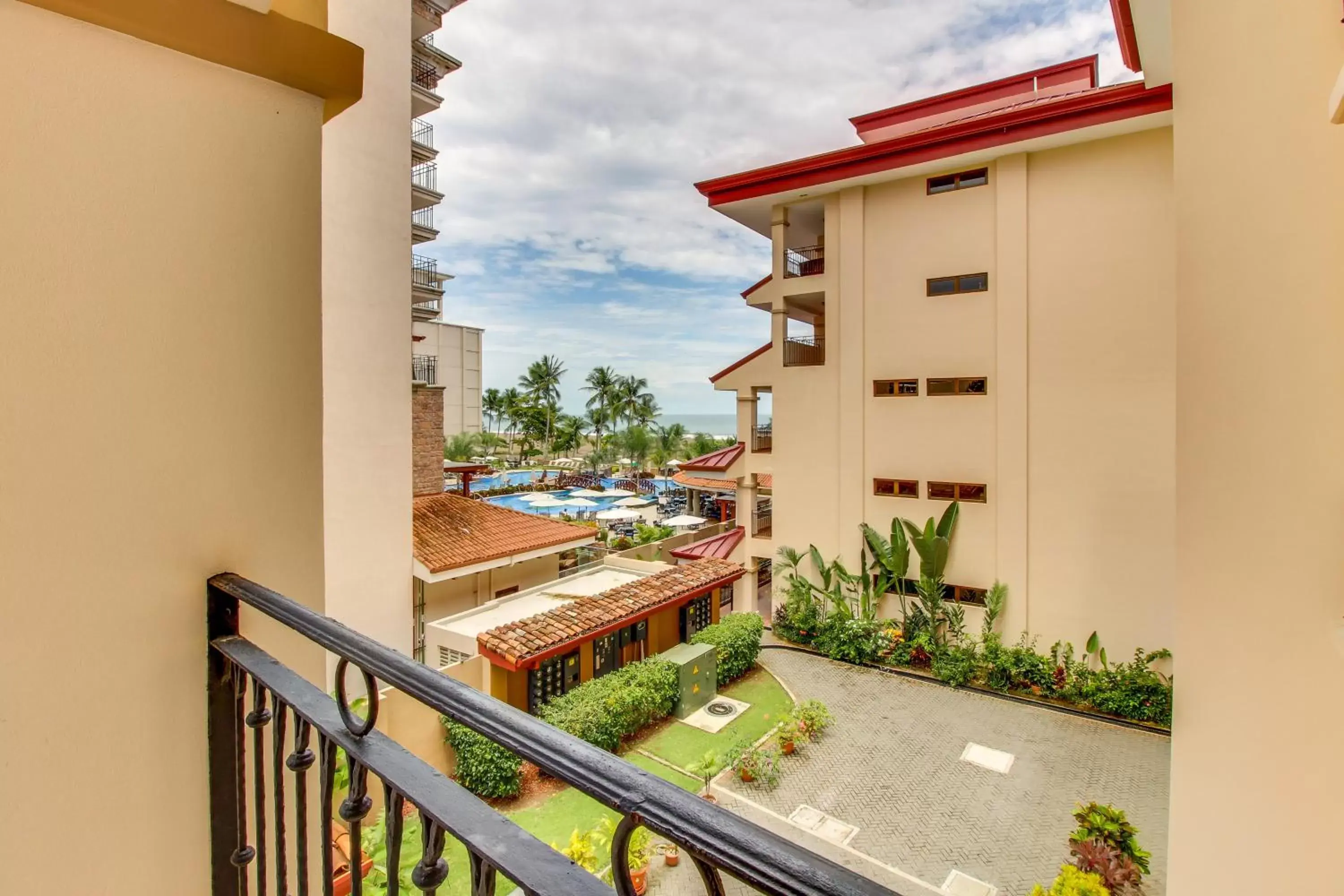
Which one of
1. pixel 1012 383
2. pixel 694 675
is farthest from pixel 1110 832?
pixel 1012 383

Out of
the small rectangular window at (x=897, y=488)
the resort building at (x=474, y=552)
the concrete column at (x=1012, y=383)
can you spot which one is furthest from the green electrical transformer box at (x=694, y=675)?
the concrete column at (x=1012, y=383)

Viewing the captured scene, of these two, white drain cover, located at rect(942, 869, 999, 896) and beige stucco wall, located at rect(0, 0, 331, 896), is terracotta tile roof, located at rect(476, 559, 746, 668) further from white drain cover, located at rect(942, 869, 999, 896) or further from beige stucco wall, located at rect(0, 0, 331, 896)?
beige stucco wall, located at rect(0, 0, 331, 896)

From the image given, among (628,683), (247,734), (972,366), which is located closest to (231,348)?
(247,734)

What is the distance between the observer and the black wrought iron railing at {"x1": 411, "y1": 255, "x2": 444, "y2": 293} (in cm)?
1345

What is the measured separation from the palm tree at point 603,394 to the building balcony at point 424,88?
95.6 feet

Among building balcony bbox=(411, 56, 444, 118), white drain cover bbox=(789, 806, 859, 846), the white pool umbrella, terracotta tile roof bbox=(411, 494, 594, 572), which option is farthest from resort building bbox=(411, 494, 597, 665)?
the white pool umbrella

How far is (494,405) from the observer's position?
44062 mm

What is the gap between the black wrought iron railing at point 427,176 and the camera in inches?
523

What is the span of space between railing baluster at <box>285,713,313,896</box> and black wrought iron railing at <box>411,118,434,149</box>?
1424 cm

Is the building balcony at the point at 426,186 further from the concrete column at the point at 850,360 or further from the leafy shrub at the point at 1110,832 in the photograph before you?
the leafy shrub at the point at 1110,832

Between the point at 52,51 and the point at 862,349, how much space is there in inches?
438

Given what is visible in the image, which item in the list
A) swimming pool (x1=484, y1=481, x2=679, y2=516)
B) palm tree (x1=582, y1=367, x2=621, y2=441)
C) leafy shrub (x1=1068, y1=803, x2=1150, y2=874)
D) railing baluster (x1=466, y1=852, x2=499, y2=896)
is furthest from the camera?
palm tree (x1=582, y1=367, x2=621, y2=441)

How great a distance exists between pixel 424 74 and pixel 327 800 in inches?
572

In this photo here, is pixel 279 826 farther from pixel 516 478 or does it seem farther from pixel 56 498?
pixel 516 478
